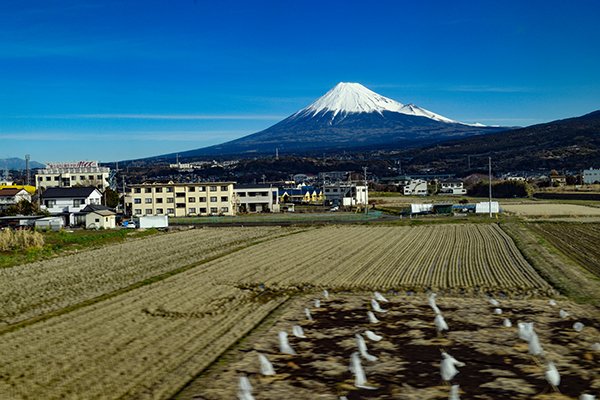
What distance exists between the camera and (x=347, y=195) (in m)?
41.8

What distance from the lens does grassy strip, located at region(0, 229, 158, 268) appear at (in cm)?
1516

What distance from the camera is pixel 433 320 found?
7.94m

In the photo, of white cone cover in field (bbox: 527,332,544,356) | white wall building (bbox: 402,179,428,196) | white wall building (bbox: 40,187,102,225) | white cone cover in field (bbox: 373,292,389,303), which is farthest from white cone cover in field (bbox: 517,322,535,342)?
white wall building (bbox: 402,179,428,196)

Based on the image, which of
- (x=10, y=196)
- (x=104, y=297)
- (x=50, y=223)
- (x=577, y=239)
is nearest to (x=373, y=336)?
(x=104, y=297)

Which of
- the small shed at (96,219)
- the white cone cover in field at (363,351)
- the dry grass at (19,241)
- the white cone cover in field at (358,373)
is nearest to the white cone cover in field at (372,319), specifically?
the white cone cover in field at (363,351)

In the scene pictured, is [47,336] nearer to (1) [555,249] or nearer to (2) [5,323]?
(2) [5,323]

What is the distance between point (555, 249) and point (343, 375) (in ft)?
37.4

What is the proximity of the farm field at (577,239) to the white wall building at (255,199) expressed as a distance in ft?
56.4

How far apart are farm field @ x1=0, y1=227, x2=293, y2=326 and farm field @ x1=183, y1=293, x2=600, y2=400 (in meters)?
3.90

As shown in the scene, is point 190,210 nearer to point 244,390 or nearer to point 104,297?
point 104,297

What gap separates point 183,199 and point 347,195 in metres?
12.1

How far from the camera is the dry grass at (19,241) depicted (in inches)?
664

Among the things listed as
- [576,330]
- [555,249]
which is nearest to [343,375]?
[576,330]

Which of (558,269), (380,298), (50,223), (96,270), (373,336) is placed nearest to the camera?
(373,336)
